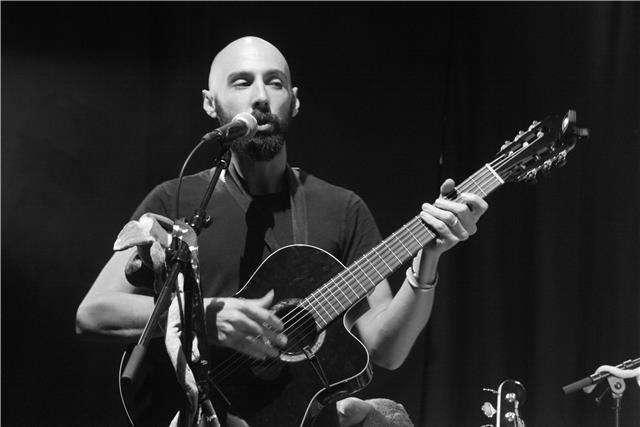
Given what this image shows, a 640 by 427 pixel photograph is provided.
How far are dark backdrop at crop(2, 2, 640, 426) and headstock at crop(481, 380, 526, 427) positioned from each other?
28 centimetres

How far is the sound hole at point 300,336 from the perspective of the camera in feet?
7.54

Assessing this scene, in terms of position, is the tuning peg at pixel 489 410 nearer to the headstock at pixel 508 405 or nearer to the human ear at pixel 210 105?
the headstock at pixel 508 405

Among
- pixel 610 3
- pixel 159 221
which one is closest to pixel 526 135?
pixel 159 221

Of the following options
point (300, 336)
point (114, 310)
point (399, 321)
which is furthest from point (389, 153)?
point (114, 310)

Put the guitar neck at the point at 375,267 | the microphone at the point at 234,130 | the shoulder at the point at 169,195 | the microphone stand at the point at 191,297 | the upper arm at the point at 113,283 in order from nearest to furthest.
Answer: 1. the microphone stand at the point at 191,297
2. the microphone at the point at 234,130
3. the guitar neck at the point at 375,267
4. the upper arm at the point at 113,283
5. the shoulder at the point at 169,195

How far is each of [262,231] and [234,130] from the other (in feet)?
1.79

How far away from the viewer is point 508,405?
11.4 ft

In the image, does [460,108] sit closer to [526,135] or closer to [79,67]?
[526,135]

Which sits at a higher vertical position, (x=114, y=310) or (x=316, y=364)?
(x=114, y=310)

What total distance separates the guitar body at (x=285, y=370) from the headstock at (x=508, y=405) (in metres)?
1.31

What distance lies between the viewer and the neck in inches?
105

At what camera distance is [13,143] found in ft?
13.8

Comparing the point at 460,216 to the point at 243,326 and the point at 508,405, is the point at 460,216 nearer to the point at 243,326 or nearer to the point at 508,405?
the point at 243,326

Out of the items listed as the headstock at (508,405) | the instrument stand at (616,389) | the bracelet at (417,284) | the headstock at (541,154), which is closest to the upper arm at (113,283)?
the bracelet at (417,284)
